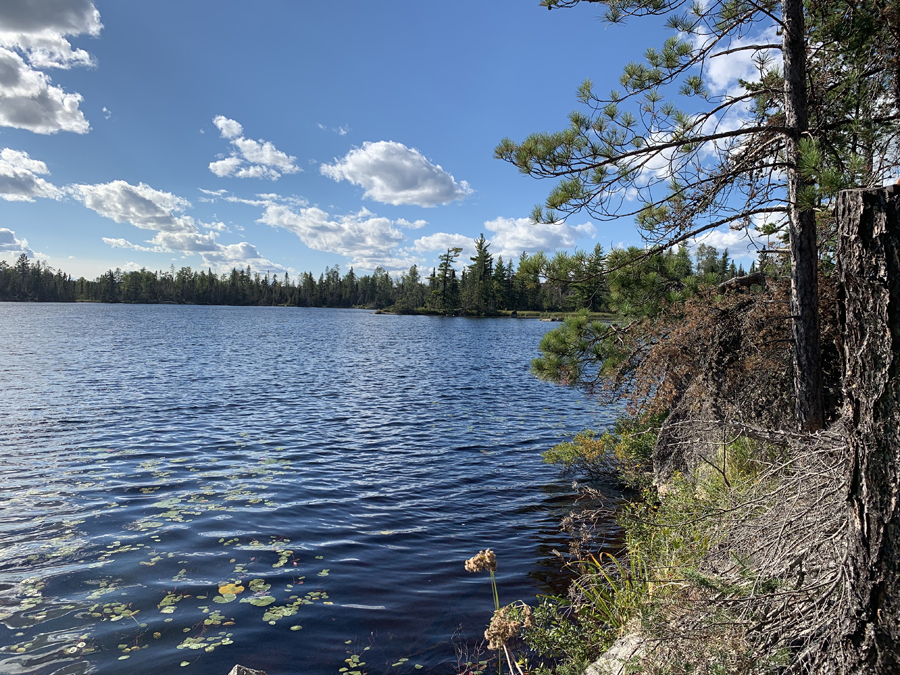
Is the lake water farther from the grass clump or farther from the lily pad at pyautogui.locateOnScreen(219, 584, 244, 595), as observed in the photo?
the grass clump

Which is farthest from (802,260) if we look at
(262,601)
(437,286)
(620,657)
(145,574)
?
(437,286)

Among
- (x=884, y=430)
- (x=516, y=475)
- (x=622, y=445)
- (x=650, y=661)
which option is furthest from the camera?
(x=516, y=475)

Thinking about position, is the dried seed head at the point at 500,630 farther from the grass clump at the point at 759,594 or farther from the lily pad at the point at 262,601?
the lily pad at the point at 262,601

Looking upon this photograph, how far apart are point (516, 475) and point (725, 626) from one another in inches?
333

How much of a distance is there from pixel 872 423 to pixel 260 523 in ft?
27.2

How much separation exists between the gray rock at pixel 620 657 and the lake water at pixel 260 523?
1.88 meters

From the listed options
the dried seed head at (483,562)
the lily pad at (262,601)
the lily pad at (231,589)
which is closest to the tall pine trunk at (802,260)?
the dried seed head at (483,562)

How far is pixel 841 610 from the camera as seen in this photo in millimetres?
2588

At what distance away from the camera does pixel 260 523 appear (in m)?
8.28

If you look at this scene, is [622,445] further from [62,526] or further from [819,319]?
[62,526]

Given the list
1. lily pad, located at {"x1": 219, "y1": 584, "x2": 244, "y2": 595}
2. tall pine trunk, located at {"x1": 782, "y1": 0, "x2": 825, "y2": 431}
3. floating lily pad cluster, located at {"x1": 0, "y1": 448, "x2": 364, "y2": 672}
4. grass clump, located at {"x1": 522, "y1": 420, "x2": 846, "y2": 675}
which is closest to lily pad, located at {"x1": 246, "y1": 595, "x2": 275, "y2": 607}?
floating lily pad cluster, located at {"x1": 0, "y1": 448, "x2": 364, "y2": 672}

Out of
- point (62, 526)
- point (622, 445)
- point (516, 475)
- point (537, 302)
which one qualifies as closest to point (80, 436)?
point (62, 526)

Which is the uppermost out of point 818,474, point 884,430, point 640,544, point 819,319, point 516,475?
point 819,319

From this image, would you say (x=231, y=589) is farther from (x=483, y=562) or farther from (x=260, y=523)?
(x=483, y=562)
